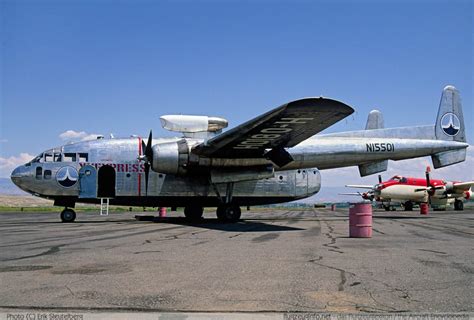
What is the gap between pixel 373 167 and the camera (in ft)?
78.7

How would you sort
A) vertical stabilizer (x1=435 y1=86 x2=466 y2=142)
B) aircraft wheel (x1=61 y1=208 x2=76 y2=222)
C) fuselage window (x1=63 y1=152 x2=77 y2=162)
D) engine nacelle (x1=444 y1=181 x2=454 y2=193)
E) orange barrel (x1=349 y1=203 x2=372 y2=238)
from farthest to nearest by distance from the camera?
engine nacelle (x1=444 y1=181 x2=454 y2=193)
vertical stabilizer (x1=435 y1=86 x2=466 y2=142)
aircraft wheel (x1=61 y1=208 x2=76 y2=222)
fuselage window (x1=63 y1=152 x2=77 y2=162)
orange barrel (x1=349 y1=203 x2=372 y2=238)

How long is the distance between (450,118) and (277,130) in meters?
15.0

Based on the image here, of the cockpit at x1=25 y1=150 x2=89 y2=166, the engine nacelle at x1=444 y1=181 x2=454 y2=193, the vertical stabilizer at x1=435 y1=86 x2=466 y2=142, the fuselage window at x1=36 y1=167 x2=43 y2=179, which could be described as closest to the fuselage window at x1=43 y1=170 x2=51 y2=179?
the fuselage window at x1=36 y1=167 x2=43 y2=179

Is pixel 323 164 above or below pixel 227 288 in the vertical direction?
above

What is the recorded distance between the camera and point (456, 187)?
165ft

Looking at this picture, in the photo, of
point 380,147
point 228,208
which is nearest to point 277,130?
point 228,208

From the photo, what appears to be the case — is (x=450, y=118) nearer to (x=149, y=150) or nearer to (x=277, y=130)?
(x=277, y=130)

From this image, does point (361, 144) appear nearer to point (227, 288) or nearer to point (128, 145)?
point (128, 145)

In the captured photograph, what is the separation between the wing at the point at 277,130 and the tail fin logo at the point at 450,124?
467 inches

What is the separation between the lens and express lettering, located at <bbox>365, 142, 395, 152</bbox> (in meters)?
23.1

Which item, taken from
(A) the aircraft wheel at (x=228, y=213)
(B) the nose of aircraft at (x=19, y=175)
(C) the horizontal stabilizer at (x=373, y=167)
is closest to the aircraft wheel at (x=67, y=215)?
(B) the nose of aircraft at (x=19, y=175)

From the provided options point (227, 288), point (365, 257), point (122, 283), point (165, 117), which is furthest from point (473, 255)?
point (165, 117)

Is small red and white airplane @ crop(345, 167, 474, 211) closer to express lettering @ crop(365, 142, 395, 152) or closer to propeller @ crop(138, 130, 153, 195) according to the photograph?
express lettering @ crop(365, 142, 395, 152)

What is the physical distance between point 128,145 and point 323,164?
971 cm
